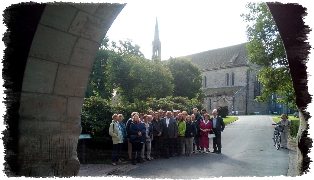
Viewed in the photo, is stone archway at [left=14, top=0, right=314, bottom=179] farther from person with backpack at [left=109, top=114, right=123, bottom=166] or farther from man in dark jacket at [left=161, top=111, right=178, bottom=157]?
man in dark jacket at [left=161, top=111, right=178, bottom=157]

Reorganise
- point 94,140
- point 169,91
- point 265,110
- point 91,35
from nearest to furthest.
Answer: point 91,35 < point 94,140 < point 169,91 < point 265,110

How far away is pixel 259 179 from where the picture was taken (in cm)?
691

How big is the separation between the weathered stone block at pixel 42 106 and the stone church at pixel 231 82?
47.7 metres

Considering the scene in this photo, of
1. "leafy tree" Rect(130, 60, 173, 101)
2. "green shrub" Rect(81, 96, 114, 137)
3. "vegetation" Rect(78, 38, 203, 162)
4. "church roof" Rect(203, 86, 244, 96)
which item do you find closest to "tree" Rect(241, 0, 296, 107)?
"vegetation" Rect(78, 38, 203, 162)

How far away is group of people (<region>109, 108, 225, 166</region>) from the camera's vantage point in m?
9.49

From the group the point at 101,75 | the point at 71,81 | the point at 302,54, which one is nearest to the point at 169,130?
the point at 71,81

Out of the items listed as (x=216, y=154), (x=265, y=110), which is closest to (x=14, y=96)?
(x=216, y=154)

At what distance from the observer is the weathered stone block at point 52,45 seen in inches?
96.5

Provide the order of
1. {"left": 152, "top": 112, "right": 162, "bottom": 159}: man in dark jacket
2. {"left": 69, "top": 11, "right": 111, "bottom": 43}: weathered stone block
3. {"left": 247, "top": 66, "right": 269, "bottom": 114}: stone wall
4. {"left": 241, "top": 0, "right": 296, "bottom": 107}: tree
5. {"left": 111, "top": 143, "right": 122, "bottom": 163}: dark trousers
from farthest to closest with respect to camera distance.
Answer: {"left": 247, "top": 66, "right": 269, "bottom": 114}: stone wall → {"left": 241, "top": 0, "right": 296, "bottom": 107}: tree → {"left": 152, "top": 112, "right": 162, "bottom": 159}: man in dark jacket → {"left": 111, "top": 143, "right": 122, "bottom": 163}: dark trousers → {"left": 69, "top": 11, "right": 111, "bottom": 43}: weathered stone block

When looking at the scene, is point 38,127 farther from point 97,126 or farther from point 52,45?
point 97,126

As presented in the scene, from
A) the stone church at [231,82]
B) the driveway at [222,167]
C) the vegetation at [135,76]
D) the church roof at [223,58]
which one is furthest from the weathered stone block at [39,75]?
the church roof at [223,58]

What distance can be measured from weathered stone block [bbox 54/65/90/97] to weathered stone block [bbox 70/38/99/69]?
60mm

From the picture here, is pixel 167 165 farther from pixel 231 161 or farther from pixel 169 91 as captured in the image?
pixel 169 91

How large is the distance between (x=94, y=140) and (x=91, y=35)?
26.1ft
